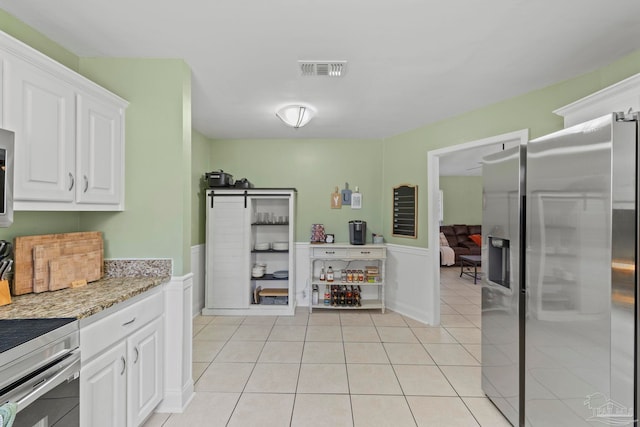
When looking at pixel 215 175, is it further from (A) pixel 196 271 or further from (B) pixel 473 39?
(B) pixel 473 39

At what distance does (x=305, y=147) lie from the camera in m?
4.42

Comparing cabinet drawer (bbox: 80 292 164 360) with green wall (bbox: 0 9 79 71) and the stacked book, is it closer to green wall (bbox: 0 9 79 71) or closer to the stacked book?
green wall (bbox: 0 9 79 71)

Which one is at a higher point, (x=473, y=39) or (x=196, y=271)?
(x=473, y=39)

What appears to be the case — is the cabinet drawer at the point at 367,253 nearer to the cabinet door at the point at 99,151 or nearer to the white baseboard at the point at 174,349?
the white baseboard at the point at 174,349

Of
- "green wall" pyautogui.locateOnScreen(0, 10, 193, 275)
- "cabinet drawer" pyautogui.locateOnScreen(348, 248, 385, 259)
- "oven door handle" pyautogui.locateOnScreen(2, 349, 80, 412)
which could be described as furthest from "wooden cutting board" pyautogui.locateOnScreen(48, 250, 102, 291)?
"cabinet drawer" pyautogui.locateOnScreen(348, 248, 385, 259)

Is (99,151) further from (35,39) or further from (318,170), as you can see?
(318,170)

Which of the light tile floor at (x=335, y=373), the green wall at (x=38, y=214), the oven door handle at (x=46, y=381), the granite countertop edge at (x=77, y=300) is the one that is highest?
the green wall at (x=38, y=214)

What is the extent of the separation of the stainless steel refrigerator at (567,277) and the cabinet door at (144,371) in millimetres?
2307

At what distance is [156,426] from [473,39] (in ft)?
10.5

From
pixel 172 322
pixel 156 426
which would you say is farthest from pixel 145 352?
pixel 156 426

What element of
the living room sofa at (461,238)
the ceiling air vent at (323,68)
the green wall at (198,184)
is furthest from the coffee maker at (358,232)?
the living room sofa at (461,238)

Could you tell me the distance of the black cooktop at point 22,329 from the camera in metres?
A: 1.03

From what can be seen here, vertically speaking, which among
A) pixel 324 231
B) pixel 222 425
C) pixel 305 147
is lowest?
pixel 222 425

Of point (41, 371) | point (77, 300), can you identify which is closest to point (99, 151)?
point (77, 300)
